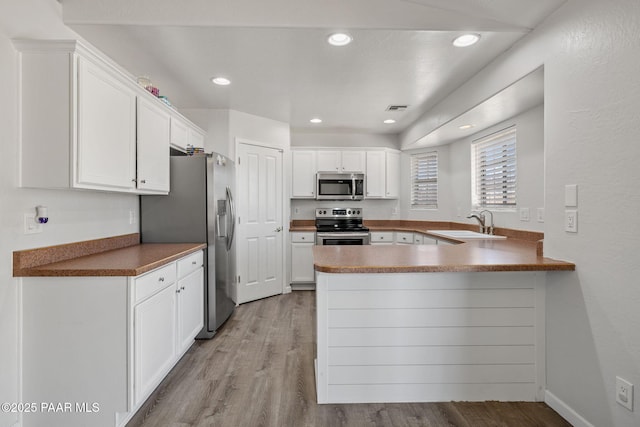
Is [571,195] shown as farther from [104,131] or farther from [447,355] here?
[104,131]

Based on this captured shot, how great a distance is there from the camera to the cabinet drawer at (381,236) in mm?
4746

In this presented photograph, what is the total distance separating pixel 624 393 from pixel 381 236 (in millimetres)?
3339

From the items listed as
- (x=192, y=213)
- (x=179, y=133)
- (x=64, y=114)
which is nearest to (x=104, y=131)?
(x=64, y=114)

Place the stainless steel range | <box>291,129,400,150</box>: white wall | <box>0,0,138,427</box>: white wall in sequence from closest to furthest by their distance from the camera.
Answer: <box>0,0,138,427</box>: white wall → the stainless steel range → <box>291,129,400,150</box>: white wall

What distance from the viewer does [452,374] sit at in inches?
78.3

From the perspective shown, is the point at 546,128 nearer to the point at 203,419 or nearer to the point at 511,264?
the point at 511,264

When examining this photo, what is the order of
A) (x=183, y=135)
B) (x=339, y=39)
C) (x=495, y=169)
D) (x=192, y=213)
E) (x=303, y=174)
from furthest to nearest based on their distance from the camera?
(x=303, y=174) → (x=495, y=169) → (x=183, y=135) → (x=192, y=213) → (x=339, y=39)

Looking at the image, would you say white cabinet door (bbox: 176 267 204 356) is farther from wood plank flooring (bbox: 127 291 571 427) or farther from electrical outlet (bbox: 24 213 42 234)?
electrical outlet (bbox: 24 213 42 234)

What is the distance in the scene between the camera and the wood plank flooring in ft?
5.93

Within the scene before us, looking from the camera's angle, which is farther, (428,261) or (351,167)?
(351,167)

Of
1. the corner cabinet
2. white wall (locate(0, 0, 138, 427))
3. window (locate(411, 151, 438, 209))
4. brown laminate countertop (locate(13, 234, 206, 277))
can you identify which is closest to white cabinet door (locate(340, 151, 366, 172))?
window (locate(411, 151, 438, 209))

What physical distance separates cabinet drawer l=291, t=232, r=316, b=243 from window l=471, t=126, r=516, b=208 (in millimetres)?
2165

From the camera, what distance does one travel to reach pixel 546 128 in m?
1.99

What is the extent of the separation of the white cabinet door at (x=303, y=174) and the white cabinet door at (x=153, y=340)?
2.85m
